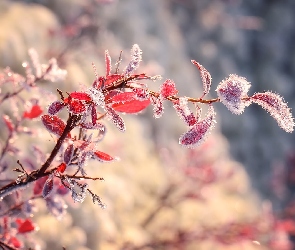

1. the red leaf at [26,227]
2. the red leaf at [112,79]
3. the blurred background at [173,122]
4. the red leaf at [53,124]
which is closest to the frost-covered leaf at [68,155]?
the red leaf at [53,124]

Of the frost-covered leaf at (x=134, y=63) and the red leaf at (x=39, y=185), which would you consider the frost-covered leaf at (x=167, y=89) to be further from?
the red leaf at (x=39, y=185)

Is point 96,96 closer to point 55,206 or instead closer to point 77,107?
point 77,107

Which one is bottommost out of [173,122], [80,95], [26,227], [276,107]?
[26,227]

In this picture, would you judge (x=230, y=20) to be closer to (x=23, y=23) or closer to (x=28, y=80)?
(x=23, y=23)

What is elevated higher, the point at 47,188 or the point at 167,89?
the point at 167,89

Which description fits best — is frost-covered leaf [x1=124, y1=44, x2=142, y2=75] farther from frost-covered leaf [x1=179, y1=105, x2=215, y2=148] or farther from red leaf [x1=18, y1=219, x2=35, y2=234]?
red leaf [x1=18, y1=219, x2=35, y2=234]

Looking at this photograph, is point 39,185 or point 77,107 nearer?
point 77,107

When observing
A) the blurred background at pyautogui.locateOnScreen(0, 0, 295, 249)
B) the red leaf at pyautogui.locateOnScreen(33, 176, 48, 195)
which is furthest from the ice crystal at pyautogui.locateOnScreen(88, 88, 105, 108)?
the blurred background at pyautogui.locateOnScreen(0, 0, 295, 249)

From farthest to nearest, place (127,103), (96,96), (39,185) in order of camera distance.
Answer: (39,185), (127,103), (96,96)

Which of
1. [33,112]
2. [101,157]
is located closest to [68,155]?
[101,157]
